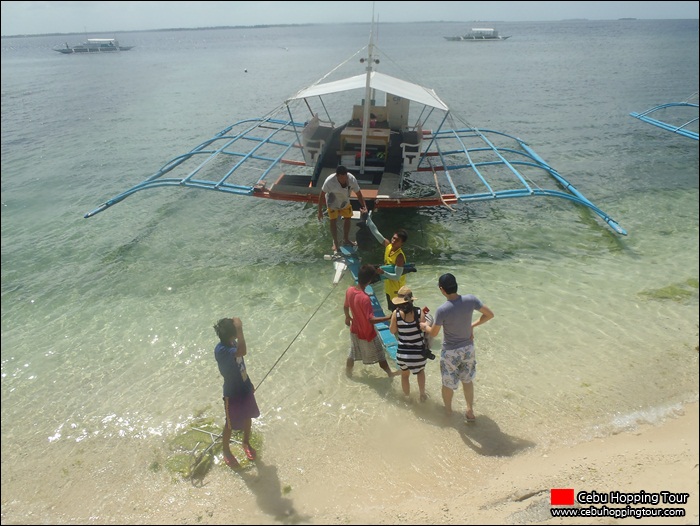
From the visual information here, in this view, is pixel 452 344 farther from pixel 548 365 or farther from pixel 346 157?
pixel 346 157

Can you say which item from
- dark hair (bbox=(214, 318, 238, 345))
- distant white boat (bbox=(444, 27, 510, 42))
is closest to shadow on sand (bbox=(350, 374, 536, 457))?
dark hair (bbox=(214, 318, 238, 345))

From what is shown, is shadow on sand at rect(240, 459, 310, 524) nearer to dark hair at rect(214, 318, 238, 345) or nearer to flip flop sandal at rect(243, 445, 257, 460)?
flip flop sandal at rect(243, 445, 257, 460)

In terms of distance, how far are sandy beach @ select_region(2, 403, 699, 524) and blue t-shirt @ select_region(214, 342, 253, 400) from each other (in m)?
1.04

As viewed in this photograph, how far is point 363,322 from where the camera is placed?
539 centimetres

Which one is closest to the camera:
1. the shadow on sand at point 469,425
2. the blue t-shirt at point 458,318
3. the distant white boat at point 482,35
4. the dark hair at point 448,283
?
the dark hair at point 448,283

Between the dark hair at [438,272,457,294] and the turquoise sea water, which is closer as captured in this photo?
the dark hair at [438,272,457,294]

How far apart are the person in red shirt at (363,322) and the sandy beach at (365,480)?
0.83 meters

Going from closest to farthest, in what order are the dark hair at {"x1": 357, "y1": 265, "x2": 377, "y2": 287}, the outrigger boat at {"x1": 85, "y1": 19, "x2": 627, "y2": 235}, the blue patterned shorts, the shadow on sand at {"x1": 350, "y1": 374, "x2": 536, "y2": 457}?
the blue patterned shorts
the shadow on sand at {"x1": 350, "y1": 374, "x2": 536, "y2": 457}
the dark hair at {"x1": 357, "y1": 265, "x2": 377, "y2": 287}
the outrigger boat at {"x1": 85, "y1": 19, "x2": 627, "y2": 235}

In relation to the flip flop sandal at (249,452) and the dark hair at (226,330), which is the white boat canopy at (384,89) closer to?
the dark hair at (226,330)

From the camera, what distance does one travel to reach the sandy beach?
4.12m

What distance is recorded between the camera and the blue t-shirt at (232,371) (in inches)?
169

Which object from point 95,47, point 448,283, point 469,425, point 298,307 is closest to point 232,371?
point 448,283

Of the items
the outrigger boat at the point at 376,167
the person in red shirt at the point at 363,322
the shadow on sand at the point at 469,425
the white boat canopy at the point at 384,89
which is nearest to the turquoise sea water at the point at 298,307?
the shadow on sand at the point at 469,425

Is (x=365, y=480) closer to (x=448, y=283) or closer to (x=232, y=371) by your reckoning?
(x=232, y=371)
